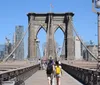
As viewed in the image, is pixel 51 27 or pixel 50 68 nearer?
pixel 50 68

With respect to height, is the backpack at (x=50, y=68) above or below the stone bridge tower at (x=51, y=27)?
below

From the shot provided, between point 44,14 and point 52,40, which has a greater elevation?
point 44,14

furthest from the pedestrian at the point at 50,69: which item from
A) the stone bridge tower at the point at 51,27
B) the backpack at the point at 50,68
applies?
the stone bridge tower at the point at 51,27

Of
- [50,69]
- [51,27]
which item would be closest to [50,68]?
[50,69]

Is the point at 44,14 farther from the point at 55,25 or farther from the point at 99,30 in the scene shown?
the point at 99,30

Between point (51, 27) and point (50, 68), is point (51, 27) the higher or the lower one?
the higher one

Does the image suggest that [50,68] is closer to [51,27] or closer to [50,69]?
[50,69]

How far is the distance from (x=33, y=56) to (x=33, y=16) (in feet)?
43.3

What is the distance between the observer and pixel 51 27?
12006 centimetres

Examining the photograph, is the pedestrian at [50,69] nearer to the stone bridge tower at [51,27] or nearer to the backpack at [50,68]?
the backpack at [50,68]

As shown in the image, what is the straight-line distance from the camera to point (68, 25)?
11962cm

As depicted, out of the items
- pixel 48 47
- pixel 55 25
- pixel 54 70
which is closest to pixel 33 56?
pixel 48 47

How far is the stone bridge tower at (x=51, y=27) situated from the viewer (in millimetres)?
118750

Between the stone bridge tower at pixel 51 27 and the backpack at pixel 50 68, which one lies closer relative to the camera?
the backpack at pixel 50 68
